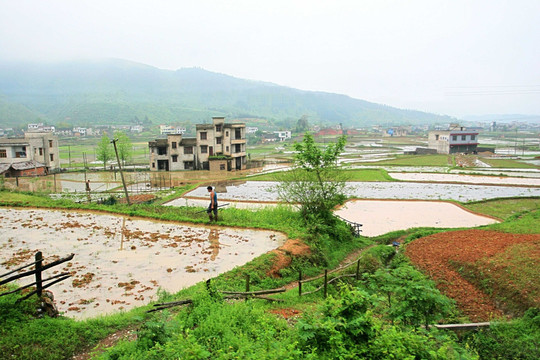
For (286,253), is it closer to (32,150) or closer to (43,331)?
(43,331)

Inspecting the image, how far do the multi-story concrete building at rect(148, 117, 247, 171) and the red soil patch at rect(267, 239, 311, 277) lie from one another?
4034cm

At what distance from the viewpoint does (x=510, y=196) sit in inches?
1225

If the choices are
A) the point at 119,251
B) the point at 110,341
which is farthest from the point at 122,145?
the point at 110,341

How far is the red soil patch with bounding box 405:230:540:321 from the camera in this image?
38.2ft

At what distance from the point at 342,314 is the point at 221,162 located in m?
48.2

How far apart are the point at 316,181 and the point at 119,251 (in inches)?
406

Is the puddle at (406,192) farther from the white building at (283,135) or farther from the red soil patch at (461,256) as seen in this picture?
the white building at (283,135)

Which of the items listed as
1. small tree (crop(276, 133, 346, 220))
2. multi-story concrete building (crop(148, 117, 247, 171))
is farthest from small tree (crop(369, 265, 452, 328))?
multi-story concrete building (crop(148, 117, 247, 171))

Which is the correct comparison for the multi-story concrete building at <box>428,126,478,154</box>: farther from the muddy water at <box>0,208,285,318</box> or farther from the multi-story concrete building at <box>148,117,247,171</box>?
the muddy water at <box>0,208,285,318</box>

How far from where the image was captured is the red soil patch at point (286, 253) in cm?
1297

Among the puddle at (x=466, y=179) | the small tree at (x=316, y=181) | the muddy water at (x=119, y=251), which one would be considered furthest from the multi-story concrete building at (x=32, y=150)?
the puddle at (x=466, y=179)

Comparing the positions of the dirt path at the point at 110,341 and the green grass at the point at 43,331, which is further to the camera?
the dirt path at the point at 110,341

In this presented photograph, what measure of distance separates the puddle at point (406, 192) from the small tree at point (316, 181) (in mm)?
10777

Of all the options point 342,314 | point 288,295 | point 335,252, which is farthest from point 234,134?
point 342,314
